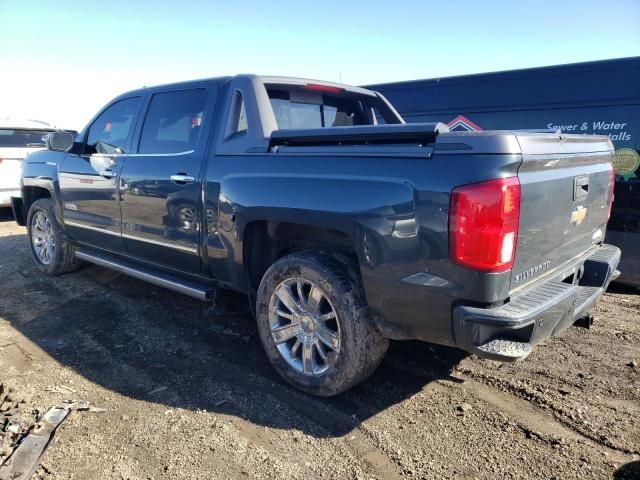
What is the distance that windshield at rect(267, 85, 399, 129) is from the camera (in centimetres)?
390

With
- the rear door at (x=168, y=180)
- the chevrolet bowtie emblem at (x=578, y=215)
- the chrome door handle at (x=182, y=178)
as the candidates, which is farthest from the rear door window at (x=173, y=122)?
the chevrolet bowtie emblem at (x=578, y=215)

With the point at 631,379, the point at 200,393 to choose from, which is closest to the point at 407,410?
the point at 200,393

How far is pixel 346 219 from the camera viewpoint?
8.95 feet

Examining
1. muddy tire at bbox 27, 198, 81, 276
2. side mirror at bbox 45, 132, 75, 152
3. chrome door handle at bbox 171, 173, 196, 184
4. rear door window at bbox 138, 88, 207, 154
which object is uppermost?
rear door window at bbox 138, 88, 207, 154

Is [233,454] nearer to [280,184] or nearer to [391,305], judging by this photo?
[391,305]

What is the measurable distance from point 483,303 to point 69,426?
2377 millimetres

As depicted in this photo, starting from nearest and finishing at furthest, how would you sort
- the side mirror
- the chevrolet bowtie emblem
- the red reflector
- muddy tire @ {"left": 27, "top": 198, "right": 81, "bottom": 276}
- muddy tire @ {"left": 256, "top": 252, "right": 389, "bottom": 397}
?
muddy tire @ {"left": 256, "top": 252, "right": 389, "bottom": 397}
the chevrolet bowtie emblem
the red reflector
the side mirror
muddy tire @ {"left": 27, "top": 198, "right": 81, "bottom": 276}

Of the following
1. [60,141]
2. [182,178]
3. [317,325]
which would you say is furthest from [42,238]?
[317,325]

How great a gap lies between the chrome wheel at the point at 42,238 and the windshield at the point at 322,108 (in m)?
3.36

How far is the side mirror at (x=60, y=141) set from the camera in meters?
4.93

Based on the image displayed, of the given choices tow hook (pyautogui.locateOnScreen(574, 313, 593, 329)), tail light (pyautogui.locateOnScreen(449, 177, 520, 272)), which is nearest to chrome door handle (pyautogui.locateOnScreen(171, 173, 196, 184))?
tail light (pyautogui.locateOnScreen(449, 177, 520, 272))

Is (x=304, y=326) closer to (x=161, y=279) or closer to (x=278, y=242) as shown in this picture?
(x=278, y=242)

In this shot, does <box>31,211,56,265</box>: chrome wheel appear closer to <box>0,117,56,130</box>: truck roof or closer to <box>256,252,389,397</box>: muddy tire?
<box>256,252,389,397</box>: muddy tire

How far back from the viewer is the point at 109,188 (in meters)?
4.52
